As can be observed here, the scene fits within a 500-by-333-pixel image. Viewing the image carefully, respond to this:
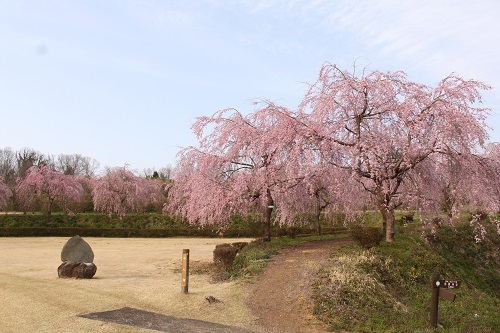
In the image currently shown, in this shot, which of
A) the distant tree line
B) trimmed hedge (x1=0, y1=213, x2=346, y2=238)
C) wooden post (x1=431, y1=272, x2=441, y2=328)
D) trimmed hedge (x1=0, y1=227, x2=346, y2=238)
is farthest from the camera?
the distant tree line

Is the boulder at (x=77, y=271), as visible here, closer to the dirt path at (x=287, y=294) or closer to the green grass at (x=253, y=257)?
the green grass at (x=253, y=257)

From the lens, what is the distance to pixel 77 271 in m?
13.9

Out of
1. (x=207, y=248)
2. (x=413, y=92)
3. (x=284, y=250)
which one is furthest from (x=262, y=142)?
(x=207, y=248)

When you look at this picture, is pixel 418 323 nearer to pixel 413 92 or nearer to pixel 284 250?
pixel 284 250

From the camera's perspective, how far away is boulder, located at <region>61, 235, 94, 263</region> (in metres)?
14.5

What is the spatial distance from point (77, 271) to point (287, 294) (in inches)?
288

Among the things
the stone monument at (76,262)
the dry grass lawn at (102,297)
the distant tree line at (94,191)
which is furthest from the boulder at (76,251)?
the distant tree line at (94,191)

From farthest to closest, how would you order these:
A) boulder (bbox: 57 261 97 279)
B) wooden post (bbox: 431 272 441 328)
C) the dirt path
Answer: boulder (bbox: 57 261 97 279) → wooden post (bbox: 431 272 441 328) → the dirt path

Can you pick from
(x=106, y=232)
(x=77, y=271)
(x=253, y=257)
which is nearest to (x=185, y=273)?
(x=253, y=257)

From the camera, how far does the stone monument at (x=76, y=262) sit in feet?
45.7

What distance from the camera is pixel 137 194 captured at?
1662 inches

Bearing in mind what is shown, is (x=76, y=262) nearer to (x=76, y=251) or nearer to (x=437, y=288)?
(x=76, y=251)

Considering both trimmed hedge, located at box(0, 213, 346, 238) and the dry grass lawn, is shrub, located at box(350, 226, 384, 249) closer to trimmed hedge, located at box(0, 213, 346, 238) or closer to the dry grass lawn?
the dry grass lawn

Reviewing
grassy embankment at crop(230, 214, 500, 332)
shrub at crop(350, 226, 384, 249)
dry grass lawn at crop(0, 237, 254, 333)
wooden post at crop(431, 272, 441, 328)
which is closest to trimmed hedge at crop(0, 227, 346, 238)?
dry grass lawn at crop(0, 237, 254, 333)
